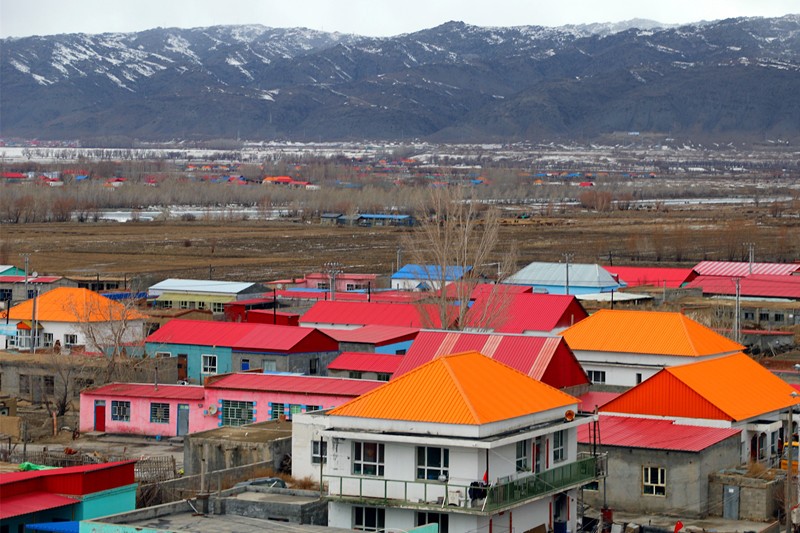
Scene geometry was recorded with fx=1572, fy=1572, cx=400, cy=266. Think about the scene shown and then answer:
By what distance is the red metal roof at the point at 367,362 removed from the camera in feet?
115

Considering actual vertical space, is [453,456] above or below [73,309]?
below

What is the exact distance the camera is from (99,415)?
33031 millimetres

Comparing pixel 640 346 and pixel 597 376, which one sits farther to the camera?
pixel 597 376

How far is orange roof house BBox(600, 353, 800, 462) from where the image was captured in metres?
27.3

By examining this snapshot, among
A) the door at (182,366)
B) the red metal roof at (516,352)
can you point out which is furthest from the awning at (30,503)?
the door at (182,366)

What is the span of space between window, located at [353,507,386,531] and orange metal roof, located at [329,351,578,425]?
118cm

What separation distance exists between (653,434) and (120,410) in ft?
40.1

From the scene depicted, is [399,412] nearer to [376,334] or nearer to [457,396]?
[457,396]

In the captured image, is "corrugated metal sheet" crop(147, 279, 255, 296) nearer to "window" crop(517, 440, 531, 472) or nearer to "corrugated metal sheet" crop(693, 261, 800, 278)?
"corrugated metal sheet" crop(693, 261, 800, 278)

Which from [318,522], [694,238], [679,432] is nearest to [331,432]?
[318,522]

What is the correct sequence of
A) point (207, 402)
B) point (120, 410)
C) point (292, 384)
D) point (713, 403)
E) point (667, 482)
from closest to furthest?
point (667, 482) < point (713, 403) < point (292, 384) < point (207, 402) < point (120, 410)

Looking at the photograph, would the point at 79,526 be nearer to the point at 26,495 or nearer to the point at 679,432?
the point at 26,495

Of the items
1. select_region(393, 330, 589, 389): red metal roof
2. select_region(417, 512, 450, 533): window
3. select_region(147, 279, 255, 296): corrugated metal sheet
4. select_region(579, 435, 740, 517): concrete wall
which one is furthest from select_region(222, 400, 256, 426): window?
select_region(147, 279, 255, 296): corrugated metal sheet

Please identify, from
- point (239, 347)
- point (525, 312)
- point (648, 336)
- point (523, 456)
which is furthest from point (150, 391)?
point (523, 456)
